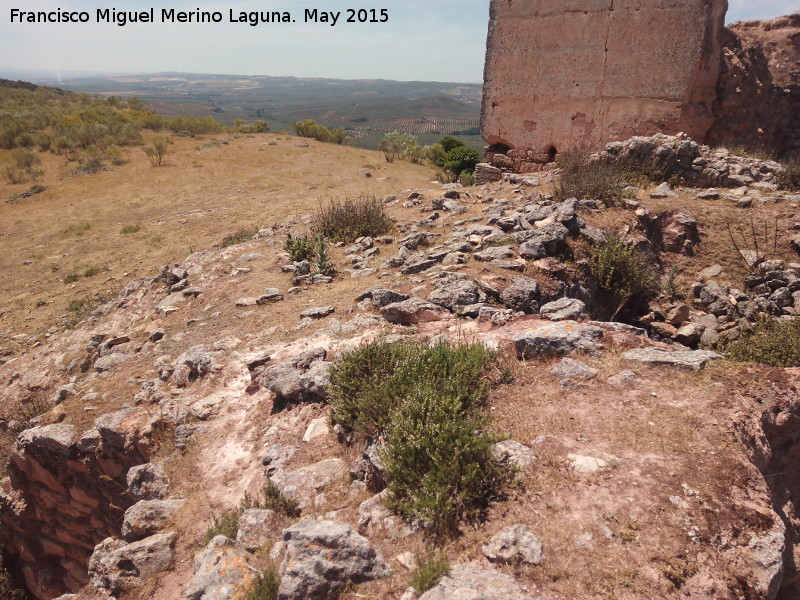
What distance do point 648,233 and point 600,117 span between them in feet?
11.5

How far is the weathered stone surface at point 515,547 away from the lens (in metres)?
2.54

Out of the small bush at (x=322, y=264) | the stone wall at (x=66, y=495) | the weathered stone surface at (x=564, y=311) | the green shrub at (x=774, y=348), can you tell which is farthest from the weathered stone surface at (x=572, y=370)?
the small bush at (x=322, y=264)

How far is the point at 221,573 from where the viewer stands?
291 centimetres

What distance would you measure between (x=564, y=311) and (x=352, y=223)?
4964mm

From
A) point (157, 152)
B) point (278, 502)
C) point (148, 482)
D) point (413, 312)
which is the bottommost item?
point (148, 482)

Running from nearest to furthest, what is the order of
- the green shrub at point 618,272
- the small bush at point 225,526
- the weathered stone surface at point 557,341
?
the small bush at point 225,526, the weathered stone surface at point 557,341, the green shrub at point 618,272

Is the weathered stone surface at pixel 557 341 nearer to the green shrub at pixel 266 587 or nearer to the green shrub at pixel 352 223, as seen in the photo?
the green shrub at pixel 266 587

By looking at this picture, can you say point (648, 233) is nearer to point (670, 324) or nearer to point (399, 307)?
point (670, 324)

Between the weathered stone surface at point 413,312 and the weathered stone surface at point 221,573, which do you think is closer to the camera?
the weathered stone surface at point 221,573

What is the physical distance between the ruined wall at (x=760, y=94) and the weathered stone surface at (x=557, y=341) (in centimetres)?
777

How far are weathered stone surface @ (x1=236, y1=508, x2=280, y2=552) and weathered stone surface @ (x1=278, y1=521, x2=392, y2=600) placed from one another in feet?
1.57

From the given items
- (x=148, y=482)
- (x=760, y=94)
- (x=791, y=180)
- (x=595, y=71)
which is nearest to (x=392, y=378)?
(x=148, y=482)

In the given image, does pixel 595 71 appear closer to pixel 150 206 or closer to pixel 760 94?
pixel 760 94

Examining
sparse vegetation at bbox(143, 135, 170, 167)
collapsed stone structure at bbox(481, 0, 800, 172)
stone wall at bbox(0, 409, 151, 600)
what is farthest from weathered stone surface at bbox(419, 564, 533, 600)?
sparse vegetation at bbox(143, 135, 170, 167)
